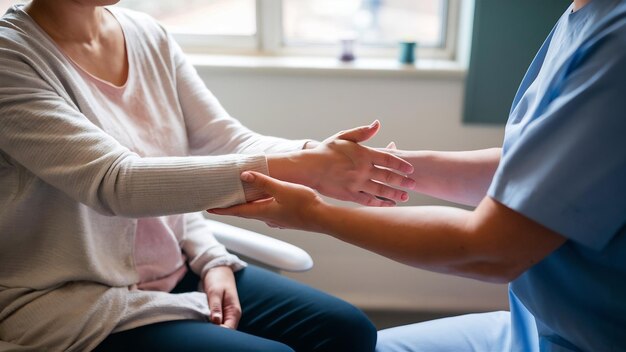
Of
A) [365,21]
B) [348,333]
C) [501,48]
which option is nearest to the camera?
[348,333]

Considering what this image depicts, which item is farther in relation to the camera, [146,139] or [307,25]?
[307,25]

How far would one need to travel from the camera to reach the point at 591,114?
763 mm

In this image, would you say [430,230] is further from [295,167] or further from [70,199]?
[70,199]

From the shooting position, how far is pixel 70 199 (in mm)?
1148

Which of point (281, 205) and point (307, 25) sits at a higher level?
point (307, 25)

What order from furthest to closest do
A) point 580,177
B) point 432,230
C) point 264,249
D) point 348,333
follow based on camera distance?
point 264,249, point 348,333, point 432,230, point 580,177

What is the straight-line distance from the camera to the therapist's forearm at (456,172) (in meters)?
1.22

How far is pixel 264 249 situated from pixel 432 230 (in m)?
0.64

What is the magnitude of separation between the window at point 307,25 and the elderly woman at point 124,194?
0.64m

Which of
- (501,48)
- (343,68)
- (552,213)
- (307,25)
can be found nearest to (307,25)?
(307,25)

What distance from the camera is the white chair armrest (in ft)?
4.68

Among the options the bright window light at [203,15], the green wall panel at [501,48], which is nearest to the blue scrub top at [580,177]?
the green wall panel at [501,48]

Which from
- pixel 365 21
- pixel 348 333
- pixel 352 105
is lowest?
pixel 348 333

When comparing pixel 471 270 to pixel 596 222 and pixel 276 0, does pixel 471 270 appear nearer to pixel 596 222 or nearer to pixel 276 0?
pixel 596 222
